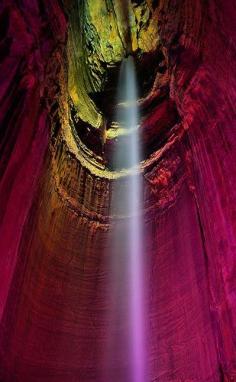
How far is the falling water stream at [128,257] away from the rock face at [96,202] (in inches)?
7.3

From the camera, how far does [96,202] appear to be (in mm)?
7883

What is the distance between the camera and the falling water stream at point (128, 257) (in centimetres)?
586

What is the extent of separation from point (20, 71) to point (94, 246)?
151 inches

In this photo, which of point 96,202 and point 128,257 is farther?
point 96,202

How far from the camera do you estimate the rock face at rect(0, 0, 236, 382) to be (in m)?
4.41

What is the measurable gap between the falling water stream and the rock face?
0.61 ft

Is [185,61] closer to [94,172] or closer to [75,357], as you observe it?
[94,172]

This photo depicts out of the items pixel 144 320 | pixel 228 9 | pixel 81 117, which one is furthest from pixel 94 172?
pixel 228 9

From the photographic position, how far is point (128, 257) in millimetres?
7156

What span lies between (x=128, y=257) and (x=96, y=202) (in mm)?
1409

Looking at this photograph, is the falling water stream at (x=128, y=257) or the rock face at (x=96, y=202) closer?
the rock face at (x=96, y=202)

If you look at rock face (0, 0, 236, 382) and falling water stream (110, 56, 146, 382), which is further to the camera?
falling water stream (110, 56, 146, 382)

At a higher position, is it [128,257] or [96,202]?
[96,202]

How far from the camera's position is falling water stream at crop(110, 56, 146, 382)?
19.2ft
